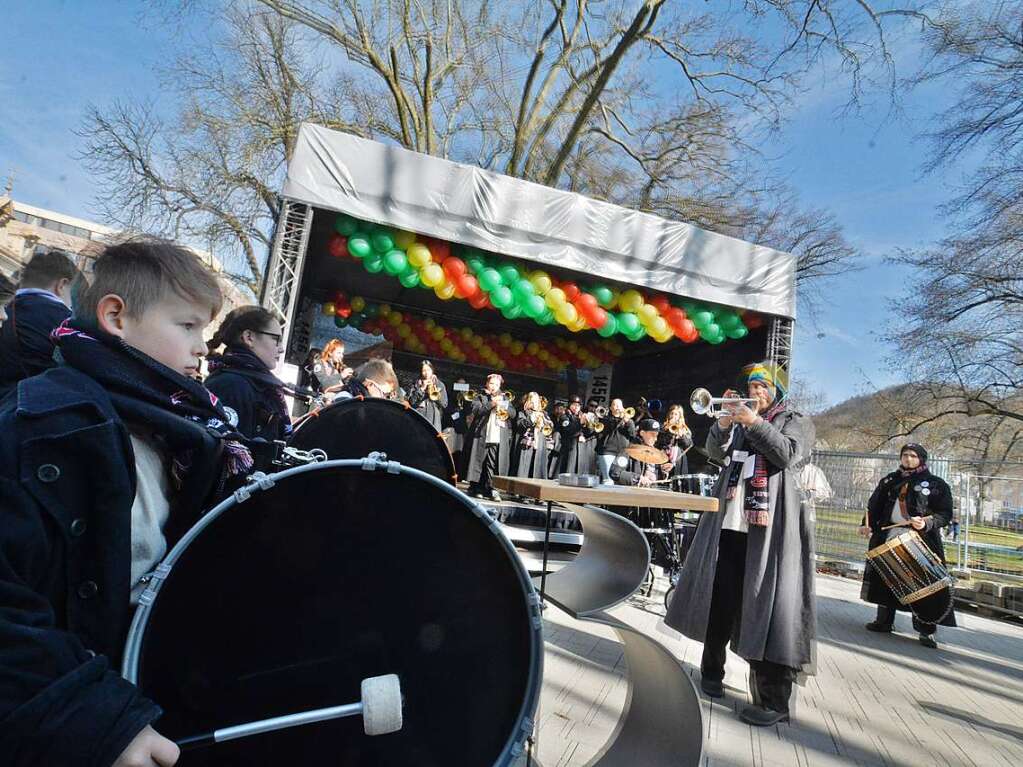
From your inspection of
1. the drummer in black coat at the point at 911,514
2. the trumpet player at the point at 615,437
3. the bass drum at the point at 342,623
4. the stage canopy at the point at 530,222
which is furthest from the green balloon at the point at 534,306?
the bass drum at the point at 342,623

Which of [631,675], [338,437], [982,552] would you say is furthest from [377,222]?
[982,552]

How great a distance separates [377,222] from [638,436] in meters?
5.58

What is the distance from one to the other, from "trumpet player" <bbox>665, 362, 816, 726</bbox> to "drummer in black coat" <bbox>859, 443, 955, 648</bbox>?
335cm

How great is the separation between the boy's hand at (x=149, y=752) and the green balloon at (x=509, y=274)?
25.5 ft

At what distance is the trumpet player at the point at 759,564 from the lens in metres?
3.06

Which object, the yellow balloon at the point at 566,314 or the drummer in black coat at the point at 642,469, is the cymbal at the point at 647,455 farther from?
the yellow balloon at the point at 566,314

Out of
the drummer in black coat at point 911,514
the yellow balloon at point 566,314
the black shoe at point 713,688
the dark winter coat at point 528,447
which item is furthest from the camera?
the dark winter coat at point 528,447

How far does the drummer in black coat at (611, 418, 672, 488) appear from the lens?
7770 mm

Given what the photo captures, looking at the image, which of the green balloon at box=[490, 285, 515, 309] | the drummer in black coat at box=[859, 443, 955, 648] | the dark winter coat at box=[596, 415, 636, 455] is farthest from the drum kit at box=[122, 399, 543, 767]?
the dark winter coat at box=[596, 415, 636, 455]

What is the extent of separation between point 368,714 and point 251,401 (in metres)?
1.97

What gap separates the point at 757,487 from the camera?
327cm

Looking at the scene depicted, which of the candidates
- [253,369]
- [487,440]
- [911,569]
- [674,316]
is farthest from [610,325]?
[253,369]

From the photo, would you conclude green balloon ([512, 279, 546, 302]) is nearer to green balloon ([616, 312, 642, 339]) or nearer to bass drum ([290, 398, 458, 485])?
green balloon ([616, 312, 642, 339])

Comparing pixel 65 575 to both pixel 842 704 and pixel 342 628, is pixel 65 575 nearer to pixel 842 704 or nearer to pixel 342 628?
pixel 342 628
